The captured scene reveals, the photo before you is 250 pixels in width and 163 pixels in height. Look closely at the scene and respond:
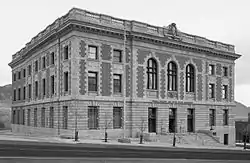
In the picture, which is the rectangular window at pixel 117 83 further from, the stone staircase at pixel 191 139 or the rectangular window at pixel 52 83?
the rectangular window at pixel 52 83

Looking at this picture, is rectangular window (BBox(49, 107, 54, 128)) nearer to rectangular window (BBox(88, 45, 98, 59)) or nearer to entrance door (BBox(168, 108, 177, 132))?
rectangular window (BBox(88, 45, 98, 59))

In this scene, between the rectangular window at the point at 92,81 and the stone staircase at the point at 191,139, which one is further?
the stone staircase at the point at 191,139

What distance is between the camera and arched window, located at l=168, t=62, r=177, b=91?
150ft

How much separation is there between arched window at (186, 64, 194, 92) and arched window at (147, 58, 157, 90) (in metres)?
6.93

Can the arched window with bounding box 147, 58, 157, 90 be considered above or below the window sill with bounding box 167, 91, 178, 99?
above

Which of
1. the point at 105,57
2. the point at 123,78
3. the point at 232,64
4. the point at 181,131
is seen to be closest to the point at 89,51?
the point at 105,57

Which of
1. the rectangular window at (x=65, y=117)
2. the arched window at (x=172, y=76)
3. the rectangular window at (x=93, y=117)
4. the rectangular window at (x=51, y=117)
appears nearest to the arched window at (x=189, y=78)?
the arched window at (x=172, y=76)

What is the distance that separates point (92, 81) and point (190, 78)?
1813cm

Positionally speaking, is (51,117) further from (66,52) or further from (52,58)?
(66,52)

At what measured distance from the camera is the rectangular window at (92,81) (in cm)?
3762

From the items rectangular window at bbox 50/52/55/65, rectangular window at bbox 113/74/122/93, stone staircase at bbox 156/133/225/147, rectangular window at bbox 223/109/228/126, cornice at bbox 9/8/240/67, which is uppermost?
cornice at bbox 9/8/240/67

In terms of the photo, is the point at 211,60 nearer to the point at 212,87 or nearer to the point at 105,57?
the point at 212,87

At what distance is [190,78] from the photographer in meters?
48.6

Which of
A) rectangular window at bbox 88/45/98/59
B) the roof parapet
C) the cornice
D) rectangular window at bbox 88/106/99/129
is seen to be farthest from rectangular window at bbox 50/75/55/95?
rectangular window at bbox 88/106/99/129
